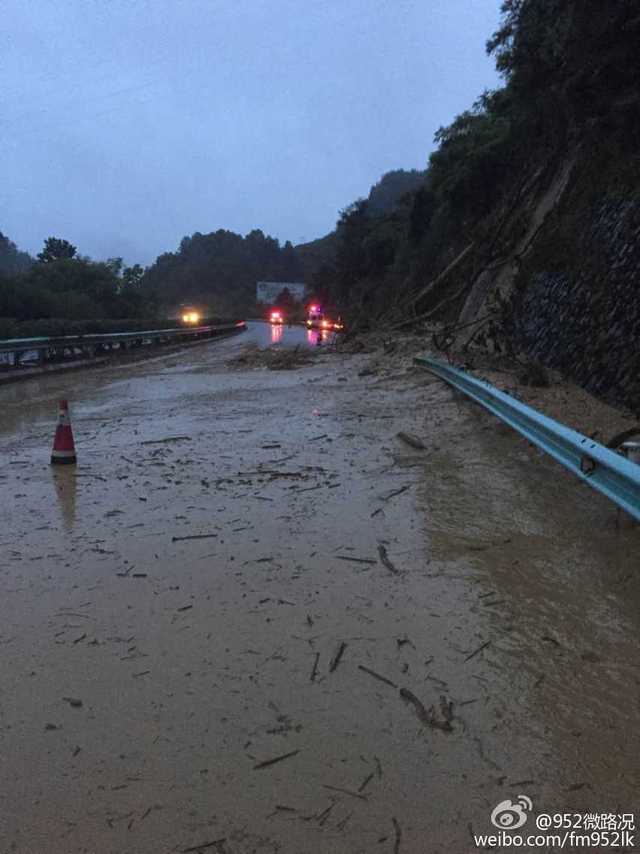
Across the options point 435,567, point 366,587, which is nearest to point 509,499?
point 435,567

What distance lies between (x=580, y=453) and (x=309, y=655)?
2649mm

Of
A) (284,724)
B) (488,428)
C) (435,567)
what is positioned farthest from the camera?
(488,428)

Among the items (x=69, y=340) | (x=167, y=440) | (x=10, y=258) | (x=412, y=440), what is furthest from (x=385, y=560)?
(x=10, y=258)

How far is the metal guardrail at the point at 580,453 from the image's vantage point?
3970 mm

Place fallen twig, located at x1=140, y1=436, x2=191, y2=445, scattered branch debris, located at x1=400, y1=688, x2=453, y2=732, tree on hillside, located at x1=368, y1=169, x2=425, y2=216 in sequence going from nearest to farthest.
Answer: scattered branch debris, located at x1=400, y1=688, x2=453, y2=732
fallen twig, located at x1=140, y1=436, x2=191, y2=445
tree on hillside, located at x1=368, y1=169, x2=425, y2=216

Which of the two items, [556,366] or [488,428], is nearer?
[488,428]

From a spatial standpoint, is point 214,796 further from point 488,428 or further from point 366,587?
point 488,428

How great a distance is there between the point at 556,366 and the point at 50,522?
7.69 m

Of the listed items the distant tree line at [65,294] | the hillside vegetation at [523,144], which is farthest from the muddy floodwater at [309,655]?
the distant tree line at [65,294]

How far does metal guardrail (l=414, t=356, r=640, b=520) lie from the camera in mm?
3970

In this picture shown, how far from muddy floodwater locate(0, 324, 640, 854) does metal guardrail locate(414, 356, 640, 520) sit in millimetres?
437

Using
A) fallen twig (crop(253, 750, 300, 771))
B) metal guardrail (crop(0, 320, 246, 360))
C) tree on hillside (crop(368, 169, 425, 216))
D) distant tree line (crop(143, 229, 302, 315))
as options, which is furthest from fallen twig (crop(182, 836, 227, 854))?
distant tree line (crop(143, 229, 302, 315))

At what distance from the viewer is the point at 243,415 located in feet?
33.7

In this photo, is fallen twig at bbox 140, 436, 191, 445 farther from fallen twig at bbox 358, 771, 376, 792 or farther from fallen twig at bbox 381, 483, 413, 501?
fallen twig at bbox 358, 771, 376, 792
